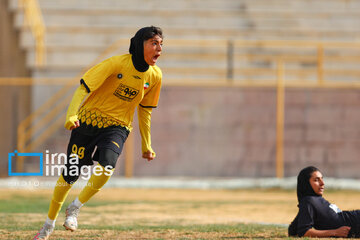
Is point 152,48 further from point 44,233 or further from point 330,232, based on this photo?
point 330,232

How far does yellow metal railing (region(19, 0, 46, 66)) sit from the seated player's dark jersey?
1312 cm

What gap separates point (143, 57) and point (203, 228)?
2452 mm

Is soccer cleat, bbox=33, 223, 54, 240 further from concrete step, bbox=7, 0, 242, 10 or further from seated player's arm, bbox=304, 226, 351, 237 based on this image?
concrete step, bbox=7, 0, 242, 10

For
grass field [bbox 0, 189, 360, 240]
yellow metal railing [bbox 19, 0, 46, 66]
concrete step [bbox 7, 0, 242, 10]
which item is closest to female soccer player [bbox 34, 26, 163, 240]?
grass field [bbox 0, 189, 360, 240]

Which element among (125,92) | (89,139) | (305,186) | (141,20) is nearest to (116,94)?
(125,92)

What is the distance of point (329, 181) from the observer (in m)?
16.9

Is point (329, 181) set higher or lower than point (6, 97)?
lower

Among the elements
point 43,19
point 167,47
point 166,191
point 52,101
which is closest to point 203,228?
point 166,191

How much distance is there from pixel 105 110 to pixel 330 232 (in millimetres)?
2620

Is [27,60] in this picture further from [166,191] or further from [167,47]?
[166,191]

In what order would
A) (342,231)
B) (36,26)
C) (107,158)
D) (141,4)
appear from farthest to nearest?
(141,4)
(36,26)
(342,231)
(107,158)

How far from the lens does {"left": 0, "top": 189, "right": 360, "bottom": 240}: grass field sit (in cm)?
862

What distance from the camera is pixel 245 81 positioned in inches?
744

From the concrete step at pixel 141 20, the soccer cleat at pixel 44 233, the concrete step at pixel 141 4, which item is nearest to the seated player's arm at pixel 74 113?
the soccer cleat at pixel 44 233
